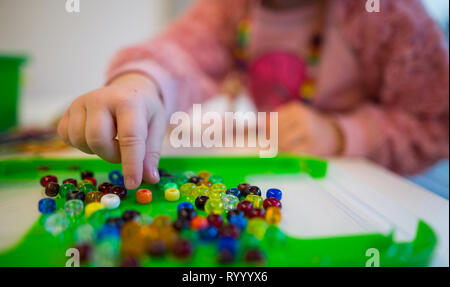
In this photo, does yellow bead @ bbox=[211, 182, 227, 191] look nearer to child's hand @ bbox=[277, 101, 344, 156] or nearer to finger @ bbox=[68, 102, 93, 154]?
finger @ bbox=[68, 102, 93, 154]

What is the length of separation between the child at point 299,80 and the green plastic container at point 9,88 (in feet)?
1.18

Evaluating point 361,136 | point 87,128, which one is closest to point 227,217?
point 87,128

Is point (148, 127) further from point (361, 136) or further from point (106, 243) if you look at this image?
point (361, 136)

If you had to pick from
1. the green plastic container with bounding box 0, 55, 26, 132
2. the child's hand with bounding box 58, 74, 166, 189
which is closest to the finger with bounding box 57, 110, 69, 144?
the child's hand with bounding box 58, 74, 166, 189

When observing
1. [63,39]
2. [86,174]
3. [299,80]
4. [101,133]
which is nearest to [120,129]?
→ [101,133]

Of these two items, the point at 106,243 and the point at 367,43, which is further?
the point at 367,43

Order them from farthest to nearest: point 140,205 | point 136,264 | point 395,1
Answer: point 395,1 → point 140,205 → point 136,264

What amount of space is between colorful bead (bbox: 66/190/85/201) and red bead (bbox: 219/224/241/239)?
0.53ft

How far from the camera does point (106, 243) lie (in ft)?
0.79

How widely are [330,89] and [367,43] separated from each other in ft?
0.40

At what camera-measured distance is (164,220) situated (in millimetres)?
283

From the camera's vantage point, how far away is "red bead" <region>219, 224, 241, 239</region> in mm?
263

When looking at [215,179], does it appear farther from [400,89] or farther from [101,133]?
[400,89]

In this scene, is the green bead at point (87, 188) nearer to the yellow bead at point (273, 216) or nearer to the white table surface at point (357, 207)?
the white table surface at point (357, 207)
